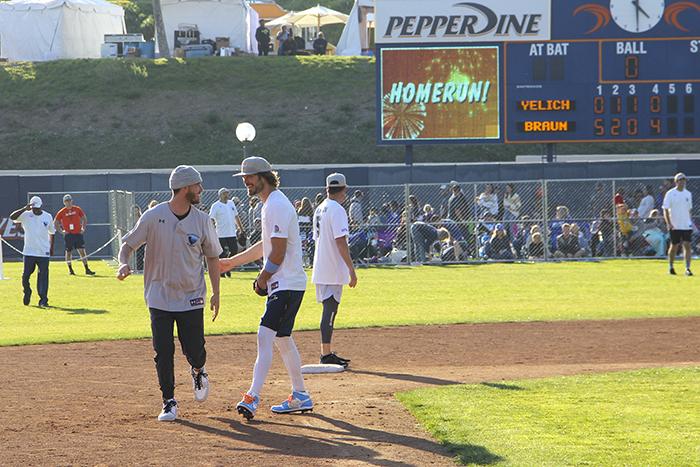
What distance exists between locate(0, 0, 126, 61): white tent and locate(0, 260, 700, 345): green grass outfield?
1175 inches

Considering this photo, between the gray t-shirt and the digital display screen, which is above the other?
the digital display screen

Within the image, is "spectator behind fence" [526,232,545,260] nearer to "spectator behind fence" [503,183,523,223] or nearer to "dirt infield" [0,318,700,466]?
"spectator behind fence" [503,183,523,223]

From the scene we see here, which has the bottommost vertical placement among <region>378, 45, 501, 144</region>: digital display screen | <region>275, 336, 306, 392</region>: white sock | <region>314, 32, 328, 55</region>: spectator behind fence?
<region>275, 336, 306, 392</region>: white sock

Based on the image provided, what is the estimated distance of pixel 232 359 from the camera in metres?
13.7

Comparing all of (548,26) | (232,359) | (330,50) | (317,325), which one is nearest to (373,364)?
(232,359)

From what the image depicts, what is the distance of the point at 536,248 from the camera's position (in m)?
29.6

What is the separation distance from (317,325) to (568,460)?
31.4ft

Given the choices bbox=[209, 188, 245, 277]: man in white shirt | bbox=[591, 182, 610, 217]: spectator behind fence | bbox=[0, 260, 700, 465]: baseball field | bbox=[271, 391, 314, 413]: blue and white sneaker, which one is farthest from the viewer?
bbox=[591, 182, 610, 217]: spectator behind fence

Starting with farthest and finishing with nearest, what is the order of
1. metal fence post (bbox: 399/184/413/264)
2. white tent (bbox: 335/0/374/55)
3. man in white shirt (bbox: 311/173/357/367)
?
white tent (bbox: 335/0/374/55), metal fence post (bbox: 399/184/413/264), man in white shirt (bbox: 311/173/357/367)

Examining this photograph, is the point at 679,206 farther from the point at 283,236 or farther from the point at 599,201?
the point at 283,236

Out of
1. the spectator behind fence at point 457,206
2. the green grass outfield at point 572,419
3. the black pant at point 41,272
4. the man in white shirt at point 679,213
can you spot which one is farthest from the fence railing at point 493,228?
the green grass outfield at point 572,419

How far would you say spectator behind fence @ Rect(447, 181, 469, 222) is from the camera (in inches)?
1149

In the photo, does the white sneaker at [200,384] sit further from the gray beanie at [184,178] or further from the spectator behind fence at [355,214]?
the spectator behind fence at [355,214]

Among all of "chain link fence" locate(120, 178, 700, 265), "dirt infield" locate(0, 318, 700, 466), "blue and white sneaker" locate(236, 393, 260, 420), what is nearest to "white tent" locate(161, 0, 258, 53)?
"chain link fence" locate(120, 178, 700, 265)
